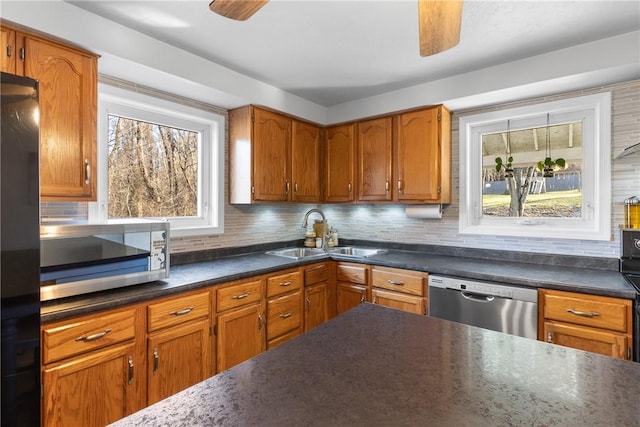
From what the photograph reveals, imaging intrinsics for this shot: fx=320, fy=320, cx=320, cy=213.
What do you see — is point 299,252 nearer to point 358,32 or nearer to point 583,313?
point 358,32

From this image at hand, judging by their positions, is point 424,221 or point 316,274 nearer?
point 316,274

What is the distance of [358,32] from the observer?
1.89 metres

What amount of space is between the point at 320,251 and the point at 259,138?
1.30m

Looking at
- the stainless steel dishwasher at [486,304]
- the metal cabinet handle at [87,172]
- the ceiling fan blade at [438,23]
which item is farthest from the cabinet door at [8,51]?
the stainless steel dishwasher at [486,304]

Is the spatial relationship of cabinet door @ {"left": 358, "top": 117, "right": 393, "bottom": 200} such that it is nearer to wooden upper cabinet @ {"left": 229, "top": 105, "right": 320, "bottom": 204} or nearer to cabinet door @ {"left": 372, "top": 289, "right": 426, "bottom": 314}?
wooden upper cabinet @ {"left": 229, "top": 105, "right": 320, "bottom": 204}

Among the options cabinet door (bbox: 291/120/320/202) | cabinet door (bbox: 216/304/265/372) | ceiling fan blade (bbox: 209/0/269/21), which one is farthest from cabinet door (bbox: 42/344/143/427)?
cabinet door (bbox: 291/120/320/202)

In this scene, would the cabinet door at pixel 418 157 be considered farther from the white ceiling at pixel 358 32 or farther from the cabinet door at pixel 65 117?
the cabinet door at pixel 65 117

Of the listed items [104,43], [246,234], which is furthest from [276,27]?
[246,234]

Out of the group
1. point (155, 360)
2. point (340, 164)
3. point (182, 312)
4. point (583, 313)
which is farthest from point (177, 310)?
point (583, 313)

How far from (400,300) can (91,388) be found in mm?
1978

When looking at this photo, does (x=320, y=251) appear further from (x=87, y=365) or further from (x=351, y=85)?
(x=87, y=365)

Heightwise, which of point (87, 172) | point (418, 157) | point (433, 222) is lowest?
point (433, 222)

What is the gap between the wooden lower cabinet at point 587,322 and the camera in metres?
1.69

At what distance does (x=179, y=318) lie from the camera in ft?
6.01
